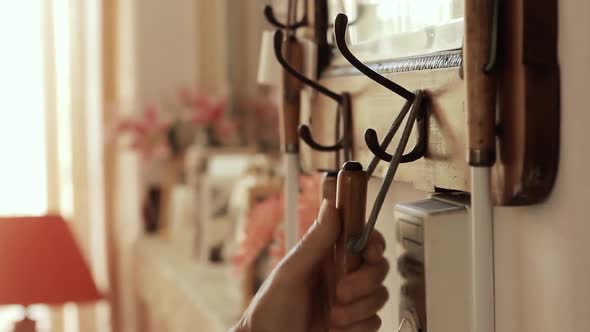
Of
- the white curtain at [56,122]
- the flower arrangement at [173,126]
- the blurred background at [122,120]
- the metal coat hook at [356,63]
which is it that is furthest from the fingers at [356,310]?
the white curtain at [56,122]

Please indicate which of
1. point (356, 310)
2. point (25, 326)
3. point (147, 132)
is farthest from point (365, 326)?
point (147, 132)

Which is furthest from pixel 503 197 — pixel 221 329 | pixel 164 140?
pixel 164 140

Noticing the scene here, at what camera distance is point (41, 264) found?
106 centimetres

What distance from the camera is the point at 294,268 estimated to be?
48 centimetres

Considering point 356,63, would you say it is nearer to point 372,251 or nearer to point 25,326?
point 372,251

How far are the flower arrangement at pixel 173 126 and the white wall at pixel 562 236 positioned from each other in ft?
6.81

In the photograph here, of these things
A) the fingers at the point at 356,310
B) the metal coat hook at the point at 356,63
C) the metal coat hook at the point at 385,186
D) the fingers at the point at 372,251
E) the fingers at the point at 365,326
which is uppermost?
the metal coat hook at the point at 356,63

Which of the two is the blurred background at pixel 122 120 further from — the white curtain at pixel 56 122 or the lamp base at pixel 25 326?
the lamp base at pixel 25 326

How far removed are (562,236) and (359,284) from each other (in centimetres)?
13

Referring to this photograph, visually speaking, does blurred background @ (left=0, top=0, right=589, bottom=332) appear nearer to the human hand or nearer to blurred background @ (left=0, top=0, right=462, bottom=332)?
blurred background @ (left=0, top=0, right=462, bottom=332)

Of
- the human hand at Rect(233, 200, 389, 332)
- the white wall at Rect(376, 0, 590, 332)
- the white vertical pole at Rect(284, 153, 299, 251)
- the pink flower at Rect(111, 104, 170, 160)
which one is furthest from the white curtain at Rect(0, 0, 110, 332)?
the white wall at Rect(376, 0, 590, 332)

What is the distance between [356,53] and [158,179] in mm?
2040

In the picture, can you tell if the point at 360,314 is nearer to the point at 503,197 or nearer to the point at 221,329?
the point at 503,197

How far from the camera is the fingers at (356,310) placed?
1.54 feet
